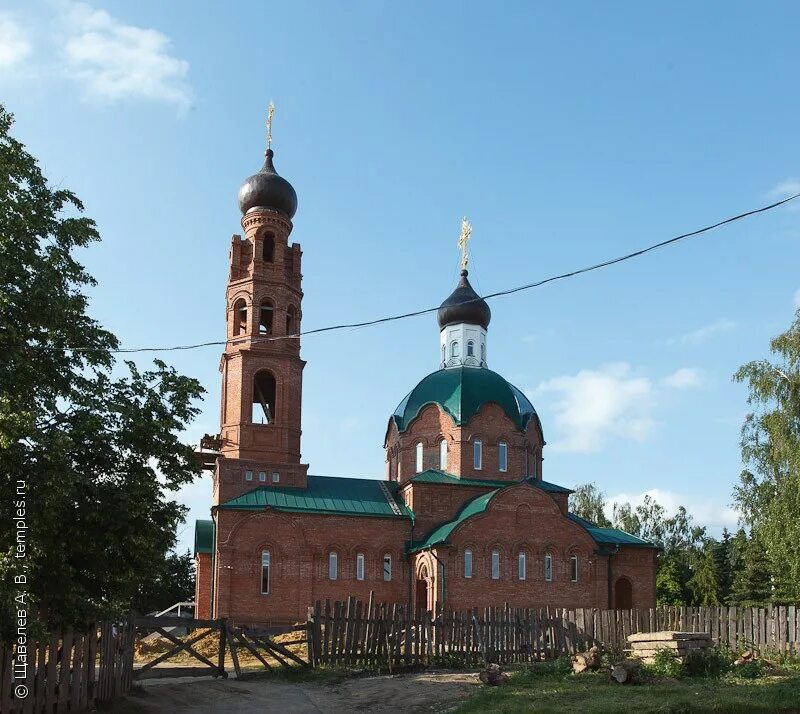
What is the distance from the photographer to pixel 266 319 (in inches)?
1319

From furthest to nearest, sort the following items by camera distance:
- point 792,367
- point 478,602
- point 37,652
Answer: point 478,602 < point 792,367 < point 37,652

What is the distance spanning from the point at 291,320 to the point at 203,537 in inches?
342

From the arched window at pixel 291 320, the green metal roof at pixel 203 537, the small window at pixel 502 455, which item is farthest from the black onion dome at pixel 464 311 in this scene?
the green metal roof at pixel 203 537

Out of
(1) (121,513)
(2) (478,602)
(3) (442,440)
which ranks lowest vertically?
(2) (478,602)

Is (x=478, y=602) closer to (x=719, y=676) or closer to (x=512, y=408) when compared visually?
(x=512, y=408)

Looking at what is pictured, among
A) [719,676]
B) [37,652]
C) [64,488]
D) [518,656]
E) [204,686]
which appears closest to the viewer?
[64,488]

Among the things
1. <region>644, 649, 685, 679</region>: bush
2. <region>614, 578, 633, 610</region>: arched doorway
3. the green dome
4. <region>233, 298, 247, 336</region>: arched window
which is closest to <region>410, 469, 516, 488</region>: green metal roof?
the green dome

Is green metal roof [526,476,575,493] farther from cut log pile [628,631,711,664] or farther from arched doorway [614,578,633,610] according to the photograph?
cut log pile [628,631,711,664]

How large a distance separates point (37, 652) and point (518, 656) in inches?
406

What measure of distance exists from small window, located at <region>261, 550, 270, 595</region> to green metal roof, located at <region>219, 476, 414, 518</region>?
60.8 inches

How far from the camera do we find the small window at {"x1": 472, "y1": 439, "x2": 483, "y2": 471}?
3453 cm

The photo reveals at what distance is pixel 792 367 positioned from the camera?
2806cm

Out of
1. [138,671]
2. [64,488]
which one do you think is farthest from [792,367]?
[64,488]

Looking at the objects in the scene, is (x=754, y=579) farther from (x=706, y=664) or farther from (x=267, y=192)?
(x=706, y=664)
